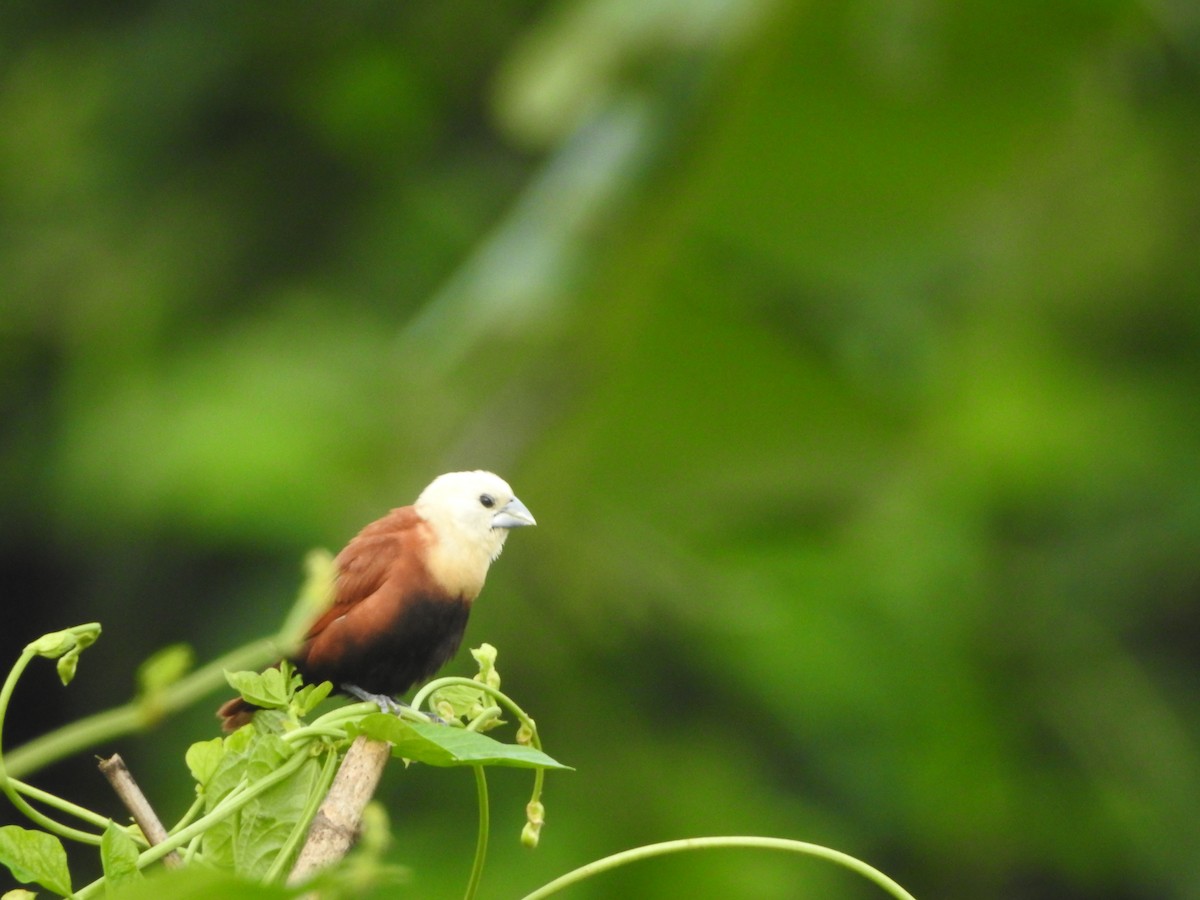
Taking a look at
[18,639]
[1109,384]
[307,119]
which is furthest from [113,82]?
[1109,384]

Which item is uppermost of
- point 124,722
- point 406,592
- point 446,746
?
point 124,722

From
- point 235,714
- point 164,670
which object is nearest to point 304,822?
point 164,670

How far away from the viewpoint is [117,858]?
1456mm

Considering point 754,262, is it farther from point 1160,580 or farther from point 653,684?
point 1160,580

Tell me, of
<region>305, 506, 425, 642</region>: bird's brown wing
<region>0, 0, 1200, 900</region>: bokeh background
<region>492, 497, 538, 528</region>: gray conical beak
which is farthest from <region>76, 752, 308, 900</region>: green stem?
<region>0, 0, 1200, 900</region>: bokeh background

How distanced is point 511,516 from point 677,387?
4.65 feet

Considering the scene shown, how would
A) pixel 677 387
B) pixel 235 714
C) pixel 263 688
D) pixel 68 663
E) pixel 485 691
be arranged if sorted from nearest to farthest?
pixel 68 663
pixel 263 688
pixel 485 691
pixel 235 714
pixel 677 387

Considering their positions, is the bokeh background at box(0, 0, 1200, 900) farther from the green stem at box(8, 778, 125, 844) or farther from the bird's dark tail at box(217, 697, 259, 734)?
the green stem at box(8, 778, 125, 844)

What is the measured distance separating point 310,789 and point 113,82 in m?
6.93

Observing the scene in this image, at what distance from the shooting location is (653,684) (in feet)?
22.7

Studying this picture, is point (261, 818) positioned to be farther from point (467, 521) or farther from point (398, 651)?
point (467, 521)

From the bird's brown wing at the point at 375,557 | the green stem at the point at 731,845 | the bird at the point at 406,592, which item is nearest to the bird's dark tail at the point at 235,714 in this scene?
the bird at the point at 406,592

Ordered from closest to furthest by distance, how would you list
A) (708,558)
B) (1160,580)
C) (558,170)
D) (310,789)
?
1. (310,789)
2. (558,170)
3. (708,558)
4. (1160,580)

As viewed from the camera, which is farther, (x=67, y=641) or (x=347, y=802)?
(x=347, y=802)
